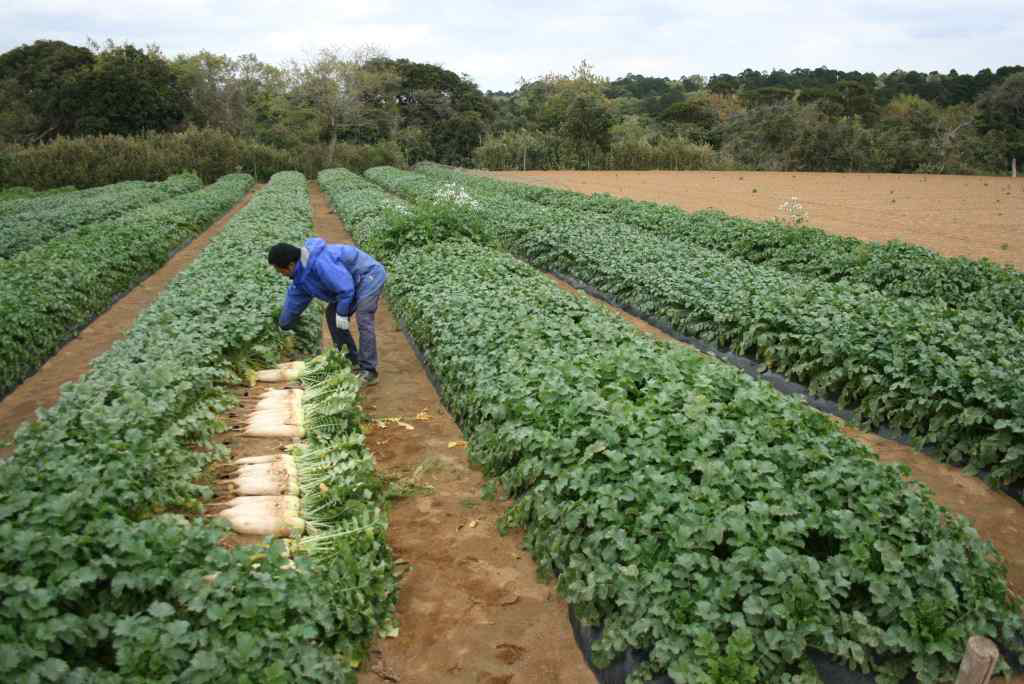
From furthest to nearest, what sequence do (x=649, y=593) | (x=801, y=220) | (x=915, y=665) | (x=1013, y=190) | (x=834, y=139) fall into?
(x=834, y=139) → (x=1013, y=190) → (x=801, y=220) → (x=649, y=593) → (x=915, y=665)

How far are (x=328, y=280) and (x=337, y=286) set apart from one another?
3.8 inches

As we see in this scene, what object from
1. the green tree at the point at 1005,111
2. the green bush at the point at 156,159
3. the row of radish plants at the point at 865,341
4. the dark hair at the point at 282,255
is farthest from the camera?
the green tree at the point at 1005,111

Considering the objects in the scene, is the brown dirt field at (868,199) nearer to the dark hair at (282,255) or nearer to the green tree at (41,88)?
the dark hair at (282,255)

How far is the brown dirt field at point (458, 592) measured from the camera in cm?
339

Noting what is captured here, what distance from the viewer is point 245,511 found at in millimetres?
3812

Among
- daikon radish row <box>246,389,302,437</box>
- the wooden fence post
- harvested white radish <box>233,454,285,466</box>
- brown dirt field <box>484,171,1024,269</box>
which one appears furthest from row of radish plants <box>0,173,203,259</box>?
brown dirt field <box>484,171,1024,269</box>

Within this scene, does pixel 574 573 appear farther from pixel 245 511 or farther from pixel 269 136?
pixel 269 136

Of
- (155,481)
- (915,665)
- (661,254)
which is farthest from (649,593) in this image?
(661,254)

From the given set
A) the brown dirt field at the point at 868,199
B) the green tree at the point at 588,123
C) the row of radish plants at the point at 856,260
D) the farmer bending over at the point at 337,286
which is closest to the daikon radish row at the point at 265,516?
the farmer bending over at the point at 337,286

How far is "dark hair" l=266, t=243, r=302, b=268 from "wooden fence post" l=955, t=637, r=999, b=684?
17.4ft

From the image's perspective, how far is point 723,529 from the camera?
309 cm

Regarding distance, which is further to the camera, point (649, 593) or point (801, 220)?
point (801, 220)

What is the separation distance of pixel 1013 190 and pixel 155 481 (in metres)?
28.3

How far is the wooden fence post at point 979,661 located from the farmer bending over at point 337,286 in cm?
496
